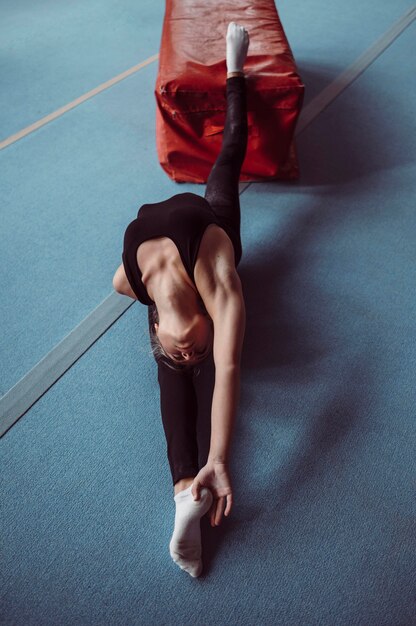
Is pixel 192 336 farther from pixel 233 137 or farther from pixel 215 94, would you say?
pixel 215 94

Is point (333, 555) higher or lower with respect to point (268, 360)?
lower

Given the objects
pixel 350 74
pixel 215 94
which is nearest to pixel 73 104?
pixel 215 94

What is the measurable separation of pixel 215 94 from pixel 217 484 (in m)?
1.69

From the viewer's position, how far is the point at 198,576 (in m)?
1.46

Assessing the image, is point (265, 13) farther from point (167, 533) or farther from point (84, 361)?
point (167, 533)

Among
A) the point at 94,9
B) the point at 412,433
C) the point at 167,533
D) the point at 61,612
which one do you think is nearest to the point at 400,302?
the point at 412,433

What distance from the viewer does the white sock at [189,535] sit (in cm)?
143

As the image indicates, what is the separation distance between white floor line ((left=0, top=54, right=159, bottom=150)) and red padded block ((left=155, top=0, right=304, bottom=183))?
0.68 meters

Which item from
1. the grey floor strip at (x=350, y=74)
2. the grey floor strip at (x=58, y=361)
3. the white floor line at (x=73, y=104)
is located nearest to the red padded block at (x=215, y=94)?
the grey floor strip at (x=350, y=74)

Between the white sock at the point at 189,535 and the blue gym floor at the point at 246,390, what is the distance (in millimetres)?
51

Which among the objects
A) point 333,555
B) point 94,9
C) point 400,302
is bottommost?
point 333,555

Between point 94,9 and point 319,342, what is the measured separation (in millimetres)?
3624

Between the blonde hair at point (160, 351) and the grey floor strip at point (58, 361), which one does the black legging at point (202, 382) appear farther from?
the grey floor strip at point (58, 361)

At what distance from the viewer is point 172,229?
1709mm
